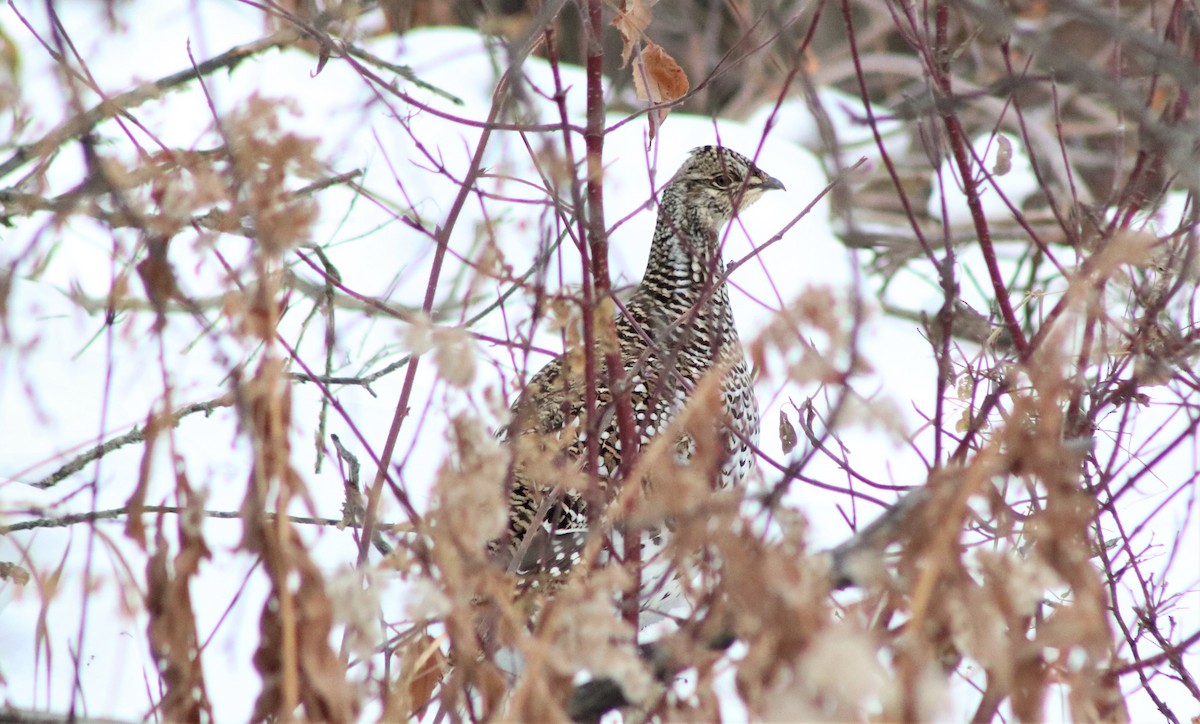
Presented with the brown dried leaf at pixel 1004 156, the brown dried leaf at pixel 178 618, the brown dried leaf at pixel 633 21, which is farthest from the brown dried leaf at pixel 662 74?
the brown dried leaf at pixel 178 618

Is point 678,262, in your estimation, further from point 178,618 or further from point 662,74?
point 178,618

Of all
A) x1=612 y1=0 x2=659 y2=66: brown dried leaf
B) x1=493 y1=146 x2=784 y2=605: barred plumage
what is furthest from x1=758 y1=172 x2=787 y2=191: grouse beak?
x1=612 y1=0 x2=659 y2=66: brown dried leaf

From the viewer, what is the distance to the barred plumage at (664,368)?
266cm

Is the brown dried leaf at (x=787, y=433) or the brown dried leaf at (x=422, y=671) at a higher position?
the brown dried leaf at (x=787, y=433)

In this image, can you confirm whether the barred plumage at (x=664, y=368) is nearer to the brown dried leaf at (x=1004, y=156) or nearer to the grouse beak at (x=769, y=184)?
the grouse beak at (x=769, y=184)

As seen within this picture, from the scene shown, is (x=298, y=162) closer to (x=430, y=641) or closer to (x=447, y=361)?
(x=447, y=361)

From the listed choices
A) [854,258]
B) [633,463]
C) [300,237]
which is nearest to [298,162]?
[300,237]

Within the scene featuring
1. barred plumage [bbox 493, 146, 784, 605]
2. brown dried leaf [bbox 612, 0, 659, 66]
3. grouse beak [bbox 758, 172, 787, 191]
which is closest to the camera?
brown dried leaf [bbox 612, 0, 659, 66]

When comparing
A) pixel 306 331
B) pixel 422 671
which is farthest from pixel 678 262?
pixel 422 671

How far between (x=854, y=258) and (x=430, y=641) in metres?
0.84

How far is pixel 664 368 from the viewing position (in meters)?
2.97

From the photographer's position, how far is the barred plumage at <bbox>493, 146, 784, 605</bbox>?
266 centimetres

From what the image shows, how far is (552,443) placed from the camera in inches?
66.1

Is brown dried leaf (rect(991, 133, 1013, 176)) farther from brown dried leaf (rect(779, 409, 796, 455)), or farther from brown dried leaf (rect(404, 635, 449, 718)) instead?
brown dried leaf (rect(404, 635, 449, 718))
